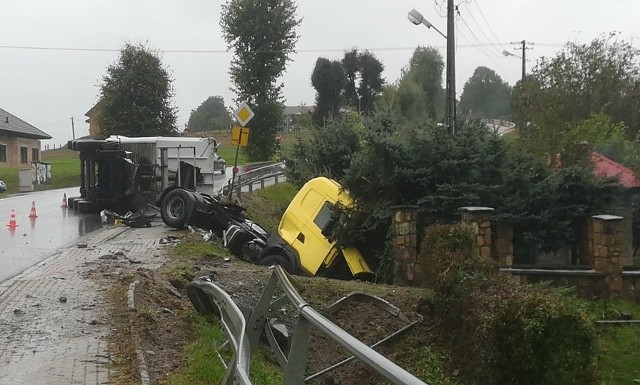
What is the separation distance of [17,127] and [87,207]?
143 ft

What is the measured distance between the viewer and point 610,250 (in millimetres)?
13680

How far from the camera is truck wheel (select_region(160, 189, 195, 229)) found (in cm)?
1922

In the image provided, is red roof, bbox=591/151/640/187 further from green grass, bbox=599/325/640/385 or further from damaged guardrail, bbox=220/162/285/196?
green grass, bbox=599/325/640/385

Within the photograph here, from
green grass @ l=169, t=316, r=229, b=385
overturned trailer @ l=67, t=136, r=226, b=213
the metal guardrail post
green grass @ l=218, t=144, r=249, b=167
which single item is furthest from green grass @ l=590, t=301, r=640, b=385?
green grass @ l=218, t=144, r=249, b=167

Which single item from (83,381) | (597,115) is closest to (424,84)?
(597,115)

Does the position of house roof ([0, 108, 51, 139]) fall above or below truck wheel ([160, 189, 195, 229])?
above

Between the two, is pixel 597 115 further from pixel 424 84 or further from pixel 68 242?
pixel 424 84

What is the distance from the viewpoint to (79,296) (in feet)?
33.5

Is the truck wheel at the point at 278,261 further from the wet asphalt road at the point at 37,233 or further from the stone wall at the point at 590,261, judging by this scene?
the wet asphalt road at the point at 37,233

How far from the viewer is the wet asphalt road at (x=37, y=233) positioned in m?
14.4

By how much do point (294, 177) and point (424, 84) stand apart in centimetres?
6385

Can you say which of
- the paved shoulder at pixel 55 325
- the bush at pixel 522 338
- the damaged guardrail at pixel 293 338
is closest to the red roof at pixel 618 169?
the paved shoulder at pixel 55 325

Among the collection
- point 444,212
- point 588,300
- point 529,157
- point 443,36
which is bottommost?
point 588,300

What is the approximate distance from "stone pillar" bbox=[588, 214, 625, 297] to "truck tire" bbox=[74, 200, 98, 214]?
15935mm
